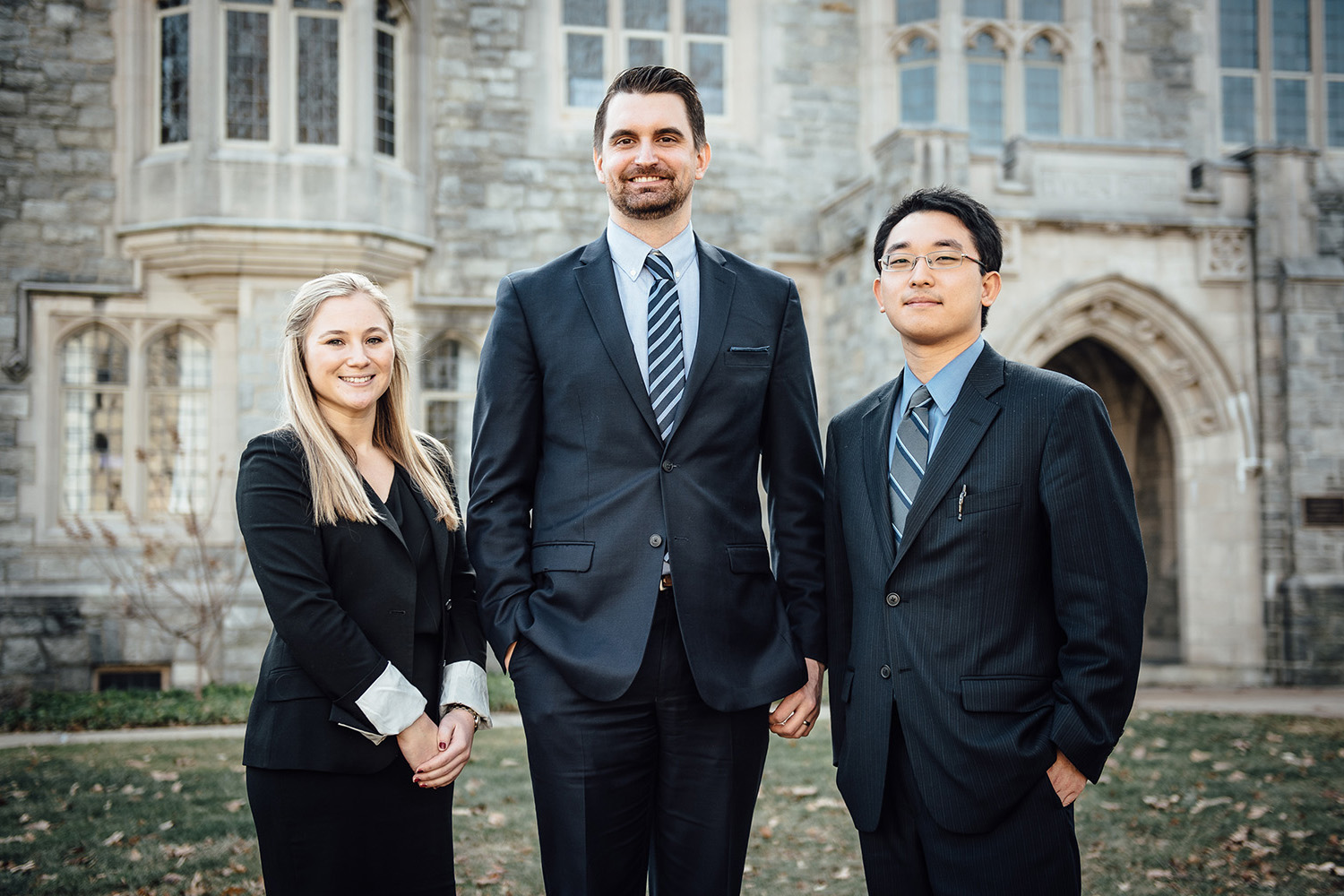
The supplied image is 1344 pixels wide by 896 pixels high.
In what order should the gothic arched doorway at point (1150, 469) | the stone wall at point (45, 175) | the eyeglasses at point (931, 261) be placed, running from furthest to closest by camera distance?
the gothic arched doorway at point (1150, 469), the stone wall at point (45, 175), the eyeglasses at point (931, 261)

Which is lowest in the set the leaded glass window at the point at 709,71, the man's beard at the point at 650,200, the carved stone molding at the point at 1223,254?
the man's beard at the point at 650,200

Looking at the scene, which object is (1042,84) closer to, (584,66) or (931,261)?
(584,66)

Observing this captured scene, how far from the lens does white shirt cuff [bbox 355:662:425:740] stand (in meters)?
2.24

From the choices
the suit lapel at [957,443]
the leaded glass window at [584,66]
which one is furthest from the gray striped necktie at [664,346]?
the leaded glass window at [584,66]

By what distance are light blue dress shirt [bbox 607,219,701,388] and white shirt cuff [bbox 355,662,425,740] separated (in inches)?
37.1

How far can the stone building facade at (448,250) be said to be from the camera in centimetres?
909

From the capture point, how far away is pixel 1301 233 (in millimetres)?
9383

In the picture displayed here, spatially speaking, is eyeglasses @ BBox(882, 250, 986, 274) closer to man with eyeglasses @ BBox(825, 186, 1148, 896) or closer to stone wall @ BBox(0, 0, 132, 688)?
man with eyeglasses @ BBox(825, 186, 1148, 896)

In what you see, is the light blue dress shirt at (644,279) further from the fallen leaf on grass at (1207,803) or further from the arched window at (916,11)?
the arched window at (916,11)

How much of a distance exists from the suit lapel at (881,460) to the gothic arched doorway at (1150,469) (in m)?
9.39

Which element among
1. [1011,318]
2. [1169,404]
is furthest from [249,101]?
[1169,404]

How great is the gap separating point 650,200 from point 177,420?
877 centimetres

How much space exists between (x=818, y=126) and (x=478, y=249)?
371 cm

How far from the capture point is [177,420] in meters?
9.83
